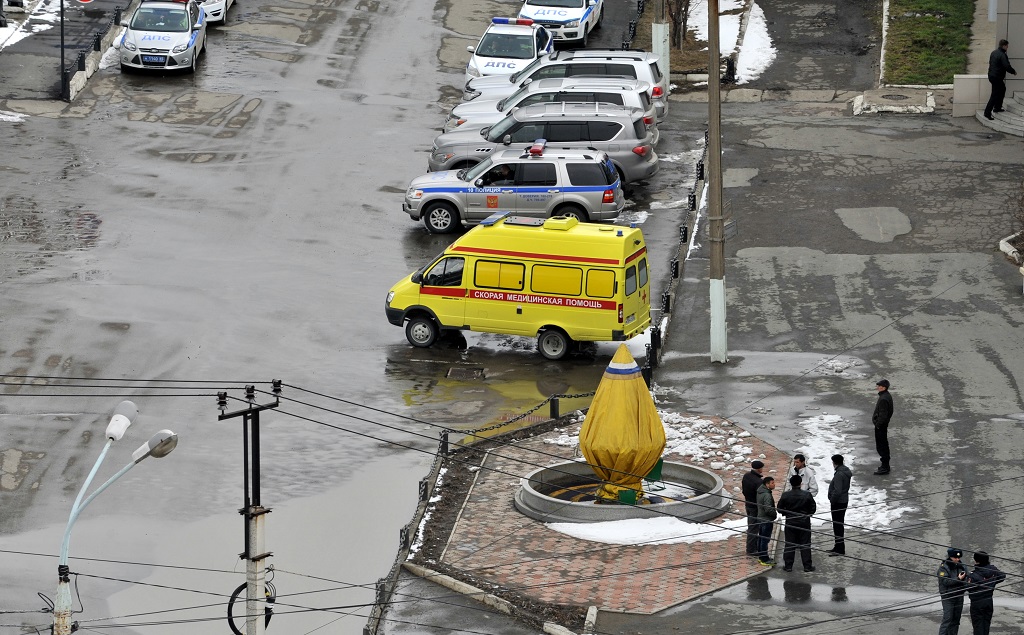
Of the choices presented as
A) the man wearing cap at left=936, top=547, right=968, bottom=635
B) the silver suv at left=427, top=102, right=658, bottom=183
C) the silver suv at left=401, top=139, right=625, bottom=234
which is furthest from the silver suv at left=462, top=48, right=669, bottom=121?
the man wearing cap at left=936, top=547, right=968, bottom=635

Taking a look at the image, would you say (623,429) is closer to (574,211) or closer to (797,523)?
(797,523)

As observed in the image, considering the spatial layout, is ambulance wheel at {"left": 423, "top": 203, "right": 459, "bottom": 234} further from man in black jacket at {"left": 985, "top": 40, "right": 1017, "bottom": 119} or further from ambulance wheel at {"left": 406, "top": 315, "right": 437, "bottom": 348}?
man in black jacket at {"left": 985, "top": 40, "right": 1017, "bottom": 119}

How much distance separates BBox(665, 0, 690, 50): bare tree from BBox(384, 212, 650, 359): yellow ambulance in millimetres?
18926

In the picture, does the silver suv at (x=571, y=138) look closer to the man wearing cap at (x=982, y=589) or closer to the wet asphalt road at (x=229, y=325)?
the wet asphalt road at (x=229, y=325)

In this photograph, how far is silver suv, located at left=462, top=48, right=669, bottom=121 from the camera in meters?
37.1

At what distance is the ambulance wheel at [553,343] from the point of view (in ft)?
82.8

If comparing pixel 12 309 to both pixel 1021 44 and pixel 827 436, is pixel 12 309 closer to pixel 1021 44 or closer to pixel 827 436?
pixel 827 436

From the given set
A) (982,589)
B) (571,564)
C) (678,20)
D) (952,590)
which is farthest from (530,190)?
(982,589)

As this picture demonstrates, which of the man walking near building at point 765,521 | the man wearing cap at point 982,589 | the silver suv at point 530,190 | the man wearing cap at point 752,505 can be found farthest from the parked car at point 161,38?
the man wearing cap at point 982,589

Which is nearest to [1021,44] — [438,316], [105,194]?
[438,316]

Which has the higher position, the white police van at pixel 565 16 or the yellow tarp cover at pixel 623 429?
the white police van at pixel 565 16

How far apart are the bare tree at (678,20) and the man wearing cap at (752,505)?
86.0ft

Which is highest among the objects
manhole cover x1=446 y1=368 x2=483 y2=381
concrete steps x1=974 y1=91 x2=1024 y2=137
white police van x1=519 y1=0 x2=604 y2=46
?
white police van x1=519 y1=0 x2=604 y2=46

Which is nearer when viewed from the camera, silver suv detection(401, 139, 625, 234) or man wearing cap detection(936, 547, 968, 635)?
man wearing cap detection(936, 547, 968, 635)
